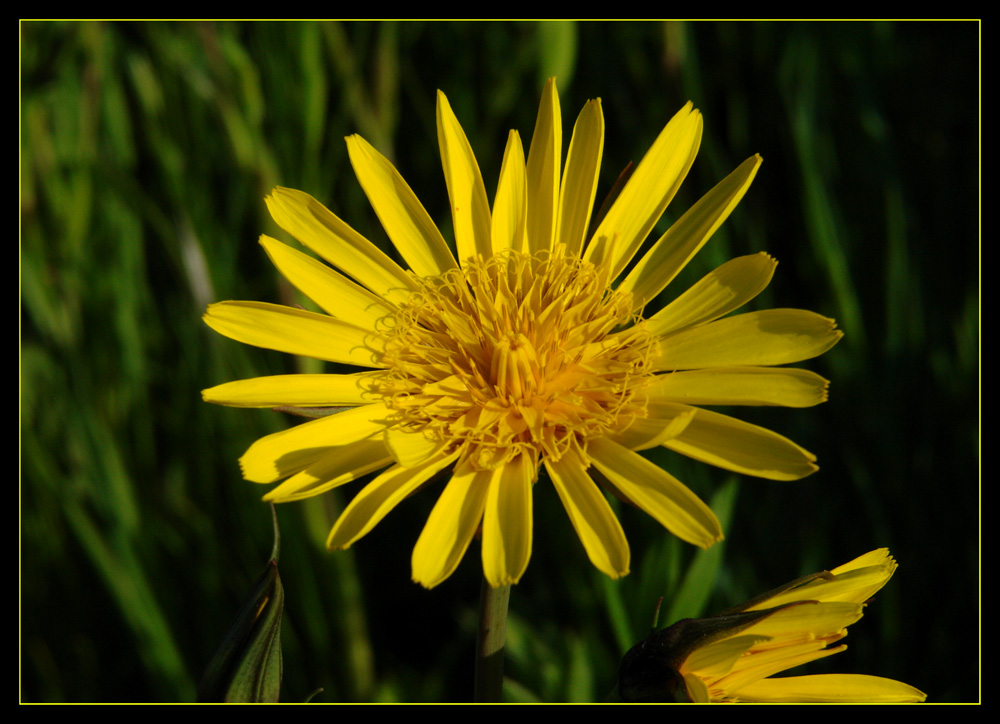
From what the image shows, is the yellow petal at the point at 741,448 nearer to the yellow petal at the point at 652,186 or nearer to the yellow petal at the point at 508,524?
the yellow petal at the point at 508,524

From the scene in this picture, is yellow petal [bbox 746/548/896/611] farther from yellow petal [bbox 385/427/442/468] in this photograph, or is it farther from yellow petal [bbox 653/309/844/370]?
yellow petal [bbox 385/427/442/468]

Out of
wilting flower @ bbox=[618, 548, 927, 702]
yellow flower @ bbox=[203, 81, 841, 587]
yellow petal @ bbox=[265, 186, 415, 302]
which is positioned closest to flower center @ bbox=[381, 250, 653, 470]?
yellow flower @ bbox=[203, 81, 841, 587]

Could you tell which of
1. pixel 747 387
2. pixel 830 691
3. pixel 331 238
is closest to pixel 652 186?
pixel 747 387

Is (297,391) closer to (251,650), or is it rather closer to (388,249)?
(251,650)

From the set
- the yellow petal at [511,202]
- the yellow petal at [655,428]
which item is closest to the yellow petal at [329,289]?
the yellow petal at [511,202]

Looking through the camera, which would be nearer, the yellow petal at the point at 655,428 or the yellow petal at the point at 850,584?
the yellow petal at the point at 655,428

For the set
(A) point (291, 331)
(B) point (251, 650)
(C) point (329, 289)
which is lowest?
(B) point (251, 650)
